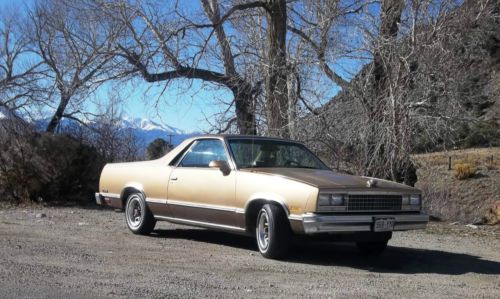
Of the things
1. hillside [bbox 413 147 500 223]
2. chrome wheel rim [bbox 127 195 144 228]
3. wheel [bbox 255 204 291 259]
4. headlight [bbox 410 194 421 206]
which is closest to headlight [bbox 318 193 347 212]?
wheel [bbox 255 204 291 259]

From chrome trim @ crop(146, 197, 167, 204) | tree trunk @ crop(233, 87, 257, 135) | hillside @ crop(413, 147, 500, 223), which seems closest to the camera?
chrome trim @ crop(146, 197, 167, 204)

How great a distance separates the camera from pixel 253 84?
628 inches

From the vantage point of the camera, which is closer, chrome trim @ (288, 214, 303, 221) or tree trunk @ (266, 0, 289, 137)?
chrome trim @ (288, 214, 303, 221)

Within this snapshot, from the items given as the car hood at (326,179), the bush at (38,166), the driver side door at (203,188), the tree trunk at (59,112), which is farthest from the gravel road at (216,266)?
the tree trunk at (59,112)

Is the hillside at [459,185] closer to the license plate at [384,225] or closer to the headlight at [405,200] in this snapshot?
the headlight at [405,200]

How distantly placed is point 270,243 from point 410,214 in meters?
1.79

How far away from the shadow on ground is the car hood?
966 mm

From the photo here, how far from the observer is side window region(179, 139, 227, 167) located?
9312mm

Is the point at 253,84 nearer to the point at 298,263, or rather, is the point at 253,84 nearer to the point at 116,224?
the point at 116,224

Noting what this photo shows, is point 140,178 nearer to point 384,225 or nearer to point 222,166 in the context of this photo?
point 222,166

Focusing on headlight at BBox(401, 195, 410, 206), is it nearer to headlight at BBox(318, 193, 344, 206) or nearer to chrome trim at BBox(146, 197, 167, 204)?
headlight at BBox(318, 193, 344, 206)

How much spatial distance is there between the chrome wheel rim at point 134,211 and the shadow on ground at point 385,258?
1.43 ft

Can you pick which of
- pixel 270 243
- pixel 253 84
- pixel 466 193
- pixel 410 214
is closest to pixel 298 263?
pixel 270 243

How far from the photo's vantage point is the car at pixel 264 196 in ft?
25.4
